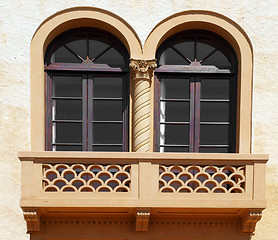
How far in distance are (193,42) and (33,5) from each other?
314cm

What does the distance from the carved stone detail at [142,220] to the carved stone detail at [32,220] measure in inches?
66.2

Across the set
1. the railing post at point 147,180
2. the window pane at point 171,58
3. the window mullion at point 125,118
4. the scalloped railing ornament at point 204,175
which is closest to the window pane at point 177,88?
the window pane at point 171,58

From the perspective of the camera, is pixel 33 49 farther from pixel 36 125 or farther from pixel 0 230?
pixel 0 230

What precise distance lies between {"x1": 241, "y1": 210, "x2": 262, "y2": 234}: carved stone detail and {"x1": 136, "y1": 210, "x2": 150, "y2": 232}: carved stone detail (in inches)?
67.3

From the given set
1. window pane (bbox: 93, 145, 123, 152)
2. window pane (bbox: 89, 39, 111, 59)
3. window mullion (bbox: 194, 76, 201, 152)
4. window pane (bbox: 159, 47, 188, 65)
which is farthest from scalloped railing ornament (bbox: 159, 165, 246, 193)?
window pane (bbox: 89, 39, 111, 59)

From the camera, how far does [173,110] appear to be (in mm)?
11523

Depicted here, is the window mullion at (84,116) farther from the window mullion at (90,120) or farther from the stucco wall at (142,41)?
the stucco wall at (142,41)

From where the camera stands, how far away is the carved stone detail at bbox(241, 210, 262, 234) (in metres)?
7.80

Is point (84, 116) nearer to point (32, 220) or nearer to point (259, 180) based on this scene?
point (32, 220)

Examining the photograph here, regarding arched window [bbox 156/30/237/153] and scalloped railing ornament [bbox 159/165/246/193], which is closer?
scalloped railing ornament [bbox 159/165/246/193]

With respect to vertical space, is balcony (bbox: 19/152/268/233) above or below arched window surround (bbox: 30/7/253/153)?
below

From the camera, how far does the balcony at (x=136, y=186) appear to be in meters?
7.60

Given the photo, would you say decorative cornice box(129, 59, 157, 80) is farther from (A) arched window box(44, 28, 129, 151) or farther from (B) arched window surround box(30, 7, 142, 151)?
(A) arched window box(44, 28, 129, 151)

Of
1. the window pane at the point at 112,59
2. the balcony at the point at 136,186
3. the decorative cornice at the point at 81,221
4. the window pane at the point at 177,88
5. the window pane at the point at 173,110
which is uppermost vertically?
the window pane at the point at 112,59
